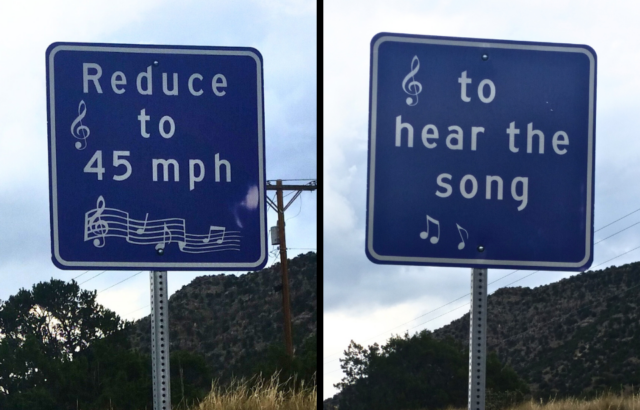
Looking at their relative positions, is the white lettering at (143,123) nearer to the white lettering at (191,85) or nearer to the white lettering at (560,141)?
the white lettering at (191,85)

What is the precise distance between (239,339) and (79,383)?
920 centimetres

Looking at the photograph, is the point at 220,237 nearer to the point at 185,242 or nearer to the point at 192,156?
the point at 185,242

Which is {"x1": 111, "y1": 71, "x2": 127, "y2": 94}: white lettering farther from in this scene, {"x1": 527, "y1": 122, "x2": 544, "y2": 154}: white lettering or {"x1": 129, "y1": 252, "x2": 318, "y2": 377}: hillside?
{"x1": 129, "y1": 252, "x2": 318, "y2": 377}: hillside

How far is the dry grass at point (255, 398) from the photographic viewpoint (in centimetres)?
1008

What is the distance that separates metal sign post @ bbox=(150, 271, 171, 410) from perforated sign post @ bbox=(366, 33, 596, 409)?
0.90 m

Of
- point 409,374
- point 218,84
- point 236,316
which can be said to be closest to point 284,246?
point 409,374

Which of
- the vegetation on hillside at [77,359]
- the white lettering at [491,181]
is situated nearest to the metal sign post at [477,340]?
the white lettering at [491,181]

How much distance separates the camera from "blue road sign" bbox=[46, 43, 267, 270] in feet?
10.8

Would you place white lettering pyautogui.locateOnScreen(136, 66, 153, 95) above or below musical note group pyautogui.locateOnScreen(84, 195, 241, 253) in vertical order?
above

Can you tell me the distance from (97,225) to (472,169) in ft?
5.20

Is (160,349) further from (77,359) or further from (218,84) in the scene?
(77,359)

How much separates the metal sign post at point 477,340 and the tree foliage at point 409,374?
27.7 meters

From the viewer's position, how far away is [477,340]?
10.3ft

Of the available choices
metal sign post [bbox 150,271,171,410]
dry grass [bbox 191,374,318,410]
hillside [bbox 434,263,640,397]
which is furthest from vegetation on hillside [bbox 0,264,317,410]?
metal sign post [bbox 150,271,171,410]
